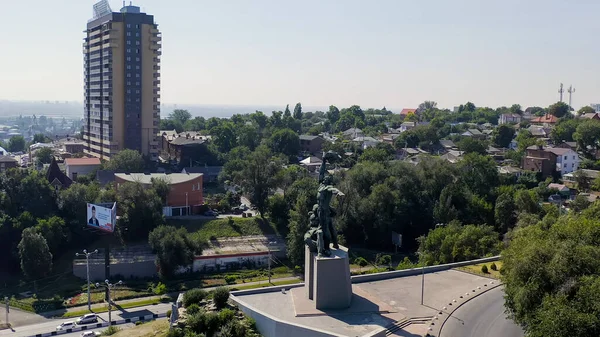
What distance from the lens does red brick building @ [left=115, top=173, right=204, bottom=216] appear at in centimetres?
4969

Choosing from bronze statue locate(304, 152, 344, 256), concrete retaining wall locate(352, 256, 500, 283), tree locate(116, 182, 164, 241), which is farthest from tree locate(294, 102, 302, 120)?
bronze statue locate(304, 152, 344, 256)

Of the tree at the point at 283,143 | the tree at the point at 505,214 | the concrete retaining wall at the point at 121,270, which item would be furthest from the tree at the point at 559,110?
the concrete retaining wall at the point at 121,270

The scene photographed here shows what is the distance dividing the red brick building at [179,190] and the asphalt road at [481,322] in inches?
1266

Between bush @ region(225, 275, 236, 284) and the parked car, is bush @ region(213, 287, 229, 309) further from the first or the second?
bush @ region(225, 275, 236, 284)

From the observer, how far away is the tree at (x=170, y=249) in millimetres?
39156

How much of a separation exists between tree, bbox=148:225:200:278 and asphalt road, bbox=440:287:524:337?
72.7ft

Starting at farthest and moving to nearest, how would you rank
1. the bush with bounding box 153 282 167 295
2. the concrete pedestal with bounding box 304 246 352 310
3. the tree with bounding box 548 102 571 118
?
the tree with bounding box 548 102 571 118 < the bush with bounding box 153 282 167 295 < the concrete pedestal with bounding box 304 246 352 310

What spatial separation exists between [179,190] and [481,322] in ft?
111

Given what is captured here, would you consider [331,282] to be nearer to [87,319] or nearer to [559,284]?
[559,284]

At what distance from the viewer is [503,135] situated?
81625 mm

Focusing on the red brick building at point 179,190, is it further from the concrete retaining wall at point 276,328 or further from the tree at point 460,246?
the concrete retaining wall at point 276,328

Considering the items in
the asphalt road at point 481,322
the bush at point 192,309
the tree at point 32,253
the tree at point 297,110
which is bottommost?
the tree at point 32,253

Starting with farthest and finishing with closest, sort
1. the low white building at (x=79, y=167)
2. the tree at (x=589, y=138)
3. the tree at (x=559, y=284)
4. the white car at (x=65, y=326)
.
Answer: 1. the tree at (x=589, y=138)
2. the low white building at (x=79, y=167)
3. the white car at (x=65, y=326)
4. the tree at (x=559, y=284)

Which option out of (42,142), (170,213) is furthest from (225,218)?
(42,142)
